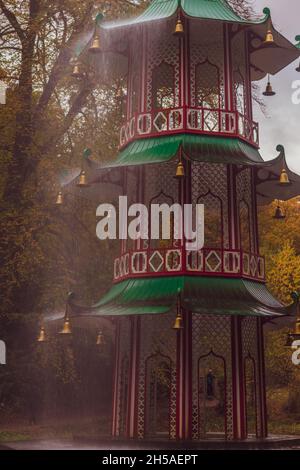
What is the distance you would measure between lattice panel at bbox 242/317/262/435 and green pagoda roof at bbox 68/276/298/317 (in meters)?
0.95

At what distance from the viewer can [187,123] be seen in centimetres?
1805

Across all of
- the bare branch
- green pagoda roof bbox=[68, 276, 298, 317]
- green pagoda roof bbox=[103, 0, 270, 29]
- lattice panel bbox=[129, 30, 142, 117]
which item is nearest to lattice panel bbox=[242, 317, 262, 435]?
green pagoda roof bbox=[68, 276, 298, 317]

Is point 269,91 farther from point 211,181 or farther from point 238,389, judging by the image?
point 238,389

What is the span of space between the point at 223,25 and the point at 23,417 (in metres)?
15.5

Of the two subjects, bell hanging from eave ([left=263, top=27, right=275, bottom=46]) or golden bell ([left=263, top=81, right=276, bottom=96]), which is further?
golden bell ([left=263, top=81, right=276, bottom=96])

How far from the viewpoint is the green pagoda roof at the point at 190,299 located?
16.1m

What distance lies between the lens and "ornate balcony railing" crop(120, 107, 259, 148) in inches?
712

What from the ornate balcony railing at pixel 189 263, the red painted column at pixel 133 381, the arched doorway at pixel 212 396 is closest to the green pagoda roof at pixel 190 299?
the ornate balcony railing at pixel 189 263

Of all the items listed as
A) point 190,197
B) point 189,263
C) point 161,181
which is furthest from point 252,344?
point 161,181

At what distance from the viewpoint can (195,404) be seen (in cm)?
1719

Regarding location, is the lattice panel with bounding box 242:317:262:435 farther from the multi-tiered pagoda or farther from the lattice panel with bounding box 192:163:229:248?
the lattice panel with bounding box 192:163:229:248

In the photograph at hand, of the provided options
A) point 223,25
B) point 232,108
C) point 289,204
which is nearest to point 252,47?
point 223,25

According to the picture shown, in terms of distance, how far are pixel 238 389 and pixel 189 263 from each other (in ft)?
11.3

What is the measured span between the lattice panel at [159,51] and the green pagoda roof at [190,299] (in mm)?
5526
